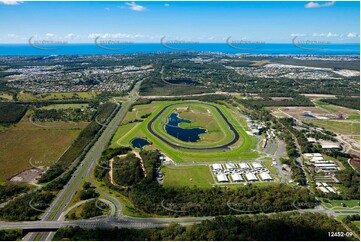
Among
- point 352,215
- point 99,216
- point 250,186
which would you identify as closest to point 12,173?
point 99,216

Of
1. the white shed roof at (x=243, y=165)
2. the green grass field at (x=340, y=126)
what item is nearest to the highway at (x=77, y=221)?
the white shed roof at (x=243, y=165)

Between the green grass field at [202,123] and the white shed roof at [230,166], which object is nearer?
the white shed roof at [230,166]

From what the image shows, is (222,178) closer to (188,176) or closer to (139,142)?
(188,176)

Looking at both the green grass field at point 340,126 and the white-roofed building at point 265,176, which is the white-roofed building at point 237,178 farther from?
the green grass field at point 340,126

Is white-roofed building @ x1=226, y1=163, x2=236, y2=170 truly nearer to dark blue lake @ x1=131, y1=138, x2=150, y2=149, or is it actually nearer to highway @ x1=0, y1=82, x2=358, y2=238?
highway @ x1=0, y1=82, x2=358, y2=238

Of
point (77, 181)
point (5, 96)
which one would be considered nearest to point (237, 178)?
point (77, 181)

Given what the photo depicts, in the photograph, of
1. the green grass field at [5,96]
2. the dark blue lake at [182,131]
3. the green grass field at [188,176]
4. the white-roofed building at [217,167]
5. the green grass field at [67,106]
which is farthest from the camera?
the green grass field at [5,96]

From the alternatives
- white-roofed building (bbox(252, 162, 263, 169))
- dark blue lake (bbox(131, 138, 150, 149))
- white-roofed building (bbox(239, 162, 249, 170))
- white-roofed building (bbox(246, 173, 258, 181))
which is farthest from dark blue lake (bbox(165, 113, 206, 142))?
white-roofed building (bbox(246, 173, 258, 181))
